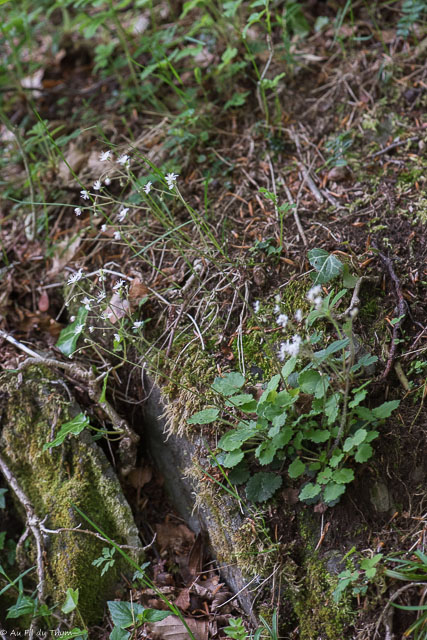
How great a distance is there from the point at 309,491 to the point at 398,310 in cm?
85

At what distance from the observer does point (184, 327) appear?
264 cm

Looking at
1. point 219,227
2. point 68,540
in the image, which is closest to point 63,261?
point 219,227

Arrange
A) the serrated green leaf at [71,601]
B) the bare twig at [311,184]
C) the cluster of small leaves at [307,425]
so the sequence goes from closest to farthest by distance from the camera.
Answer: the cluster of small leaves at [307,425]
the serrated green leaf at [71,601]
the bare twig at [311,184]

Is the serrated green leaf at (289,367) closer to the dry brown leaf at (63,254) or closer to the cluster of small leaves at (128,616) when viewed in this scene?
the cluster of small leaves at (128,616)

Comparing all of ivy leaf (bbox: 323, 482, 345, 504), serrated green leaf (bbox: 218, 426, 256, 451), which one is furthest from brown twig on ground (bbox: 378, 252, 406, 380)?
serrated green leaf (bbox: 218, 426, 256, 451)

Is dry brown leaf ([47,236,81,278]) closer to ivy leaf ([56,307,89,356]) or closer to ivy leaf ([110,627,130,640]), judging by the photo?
ivy leaf ([56,307,89,356])

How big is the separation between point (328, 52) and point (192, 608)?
3290 mm

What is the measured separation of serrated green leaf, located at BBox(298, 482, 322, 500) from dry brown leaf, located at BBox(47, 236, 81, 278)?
6.35 feet

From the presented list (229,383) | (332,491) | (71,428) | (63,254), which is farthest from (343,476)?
(63,254)

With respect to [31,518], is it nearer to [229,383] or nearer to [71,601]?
[71,601]

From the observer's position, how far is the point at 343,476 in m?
1.96

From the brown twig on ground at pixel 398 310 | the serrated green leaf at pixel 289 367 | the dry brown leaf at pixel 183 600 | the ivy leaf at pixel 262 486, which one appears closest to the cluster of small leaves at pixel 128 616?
the dry brown leaf at pixel 183 600

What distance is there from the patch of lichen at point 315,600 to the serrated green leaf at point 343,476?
249 millimetres

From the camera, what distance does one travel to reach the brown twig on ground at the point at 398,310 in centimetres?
216
